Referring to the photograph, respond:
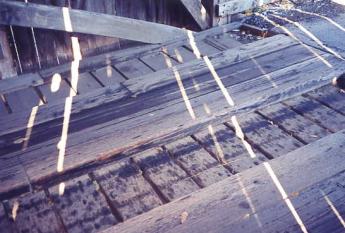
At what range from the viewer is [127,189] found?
2.40 metres

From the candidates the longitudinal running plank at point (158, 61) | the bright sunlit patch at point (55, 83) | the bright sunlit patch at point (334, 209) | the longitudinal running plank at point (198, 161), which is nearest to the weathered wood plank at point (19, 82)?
the bright sunlit patch at point (55, 83)

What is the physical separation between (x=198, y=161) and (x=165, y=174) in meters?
0.25

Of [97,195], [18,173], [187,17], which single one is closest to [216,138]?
[97,195]

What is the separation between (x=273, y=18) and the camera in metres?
5.03

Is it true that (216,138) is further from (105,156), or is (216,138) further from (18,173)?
(18,173)

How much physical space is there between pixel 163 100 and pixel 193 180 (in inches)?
39.3

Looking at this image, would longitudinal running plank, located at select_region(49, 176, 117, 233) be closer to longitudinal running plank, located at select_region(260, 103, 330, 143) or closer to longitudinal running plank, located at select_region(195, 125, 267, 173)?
longitudinal running plank, located at select_region(195, 125, 267, 173)

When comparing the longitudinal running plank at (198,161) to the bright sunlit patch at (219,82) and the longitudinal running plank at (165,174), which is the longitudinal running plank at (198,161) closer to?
the longitudinal running plank at (165,174)

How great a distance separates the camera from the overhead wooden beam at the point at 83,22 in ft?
11.9

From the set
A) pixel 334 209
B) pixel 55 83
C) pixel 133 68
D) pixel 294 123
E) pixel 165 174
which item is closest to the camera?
pixel 334 209

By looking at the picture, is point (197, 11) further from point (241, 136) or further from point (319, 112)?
point (241, 136)

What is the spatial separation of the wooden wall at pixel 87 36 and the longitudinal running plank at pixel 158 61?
0.43 metres

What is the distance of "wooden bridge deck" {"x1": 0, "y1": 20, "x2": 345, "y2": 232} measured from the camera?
219cm

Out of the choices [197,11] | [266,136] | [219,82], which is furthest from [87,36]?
[266,136]
